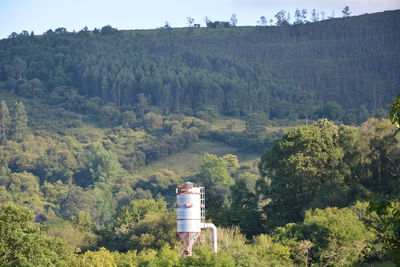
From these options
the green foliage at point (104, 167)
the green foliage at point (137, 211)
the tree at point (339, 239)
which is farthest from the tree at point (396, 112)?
the green foliage at point (104, 167)

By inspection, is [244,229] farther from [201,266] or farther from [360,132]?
[201,266]

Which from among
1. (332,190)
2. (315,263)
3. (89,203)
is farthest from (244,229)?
(89,203)

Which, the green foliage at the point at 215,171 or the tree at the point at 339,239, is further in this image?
the green foliage at the point at 215,171

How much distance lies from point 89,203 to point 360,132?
9024 centimetres

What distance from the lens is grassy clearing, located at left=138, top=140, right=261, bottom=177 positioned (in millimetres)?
184600

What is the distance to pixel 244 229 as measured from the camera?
78.6m

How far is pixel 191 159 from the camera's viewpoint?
18988 centimetres

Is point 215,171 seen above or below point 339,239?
below

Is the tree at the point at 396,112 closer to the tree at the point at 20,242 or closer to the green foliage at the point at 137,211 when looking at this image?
the tree at the point at 20,242

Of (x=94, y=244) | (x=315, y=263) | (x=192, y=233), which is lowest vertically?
(x=94, y=244)

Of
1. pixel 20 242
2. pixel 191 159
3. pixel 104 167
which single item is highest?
pixel 20 242

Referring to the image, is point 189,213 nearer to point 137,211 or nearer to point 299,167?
point 299,167

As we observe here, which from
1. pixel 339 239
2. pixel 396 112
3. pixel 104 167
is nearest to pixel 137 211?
pixel 339 239

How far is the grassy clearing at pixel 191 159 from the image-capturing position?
606ft
